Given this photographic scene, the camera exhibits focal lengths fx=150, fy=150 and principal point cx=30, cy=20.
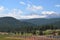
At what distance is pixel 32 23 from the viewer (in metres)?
29.3

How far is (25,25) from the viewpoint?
2723cm

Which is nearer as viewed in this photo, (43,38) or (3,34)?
(43,38)

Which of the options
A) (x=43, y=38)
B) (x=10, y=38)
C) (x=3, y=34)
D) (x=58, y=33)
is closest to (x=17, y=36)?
(x=10, y=38)

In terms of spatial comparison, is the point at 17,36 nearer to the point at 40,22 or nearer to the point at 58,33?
the point at 58,33

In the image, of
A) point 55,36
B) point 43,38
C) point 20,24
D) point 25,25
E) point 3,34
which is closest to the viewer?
point 43,38

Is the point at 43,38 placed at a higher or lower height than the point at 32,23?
lower

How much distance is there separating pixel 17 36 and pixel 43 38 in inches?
170

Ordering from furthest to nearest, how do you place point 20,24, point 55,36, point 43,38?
point 20,24
point 55,36
point 43,38

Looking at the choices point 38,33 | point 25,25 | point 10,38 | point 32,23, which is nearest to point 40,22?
point 32,23

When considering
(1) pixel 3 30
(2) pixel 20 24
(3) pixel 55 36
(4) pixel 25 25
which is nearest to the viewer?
(3) pixel 55 36

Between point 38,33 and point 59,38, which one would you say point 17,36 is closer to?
point 38,33

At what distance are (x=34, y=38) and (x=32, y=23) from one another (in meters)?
10.5

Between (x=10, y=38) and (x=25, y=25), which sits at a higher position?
(x=25, y=25)

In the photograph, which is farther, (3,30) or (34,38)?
(3,30)
